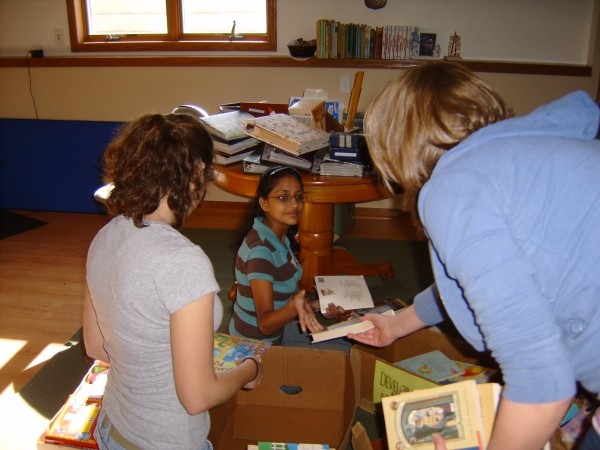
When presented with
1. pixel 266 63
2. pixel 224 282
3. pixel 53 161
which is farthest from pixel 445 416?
pixel 53 161

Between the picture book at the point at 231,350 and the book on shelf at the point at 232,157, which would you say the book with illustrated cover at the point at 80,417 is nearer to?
the picture book at the point at 231,350

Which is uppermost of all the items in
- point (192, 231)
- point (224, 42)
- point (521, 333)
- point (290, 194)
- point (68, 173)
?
point (224, 42)

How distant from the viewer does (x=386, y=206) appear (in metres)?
3.98

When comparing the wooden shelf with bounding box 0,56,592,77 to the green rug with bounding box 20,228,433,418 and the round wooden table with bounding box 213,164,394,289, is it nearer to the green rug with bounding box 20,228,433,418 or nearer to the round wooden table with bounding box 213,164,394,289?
the green rug with bounding box 20,228,433,418

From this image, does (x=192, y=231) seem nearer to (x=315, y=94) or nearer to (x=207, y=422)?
(x=315, y=94)

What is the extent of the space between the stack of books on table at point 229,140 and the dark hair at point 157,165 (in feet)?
3.63

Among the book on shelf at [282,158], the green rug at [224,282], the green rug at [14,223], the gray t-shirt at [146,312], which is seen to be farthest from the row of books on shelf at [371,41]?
the gray t-shirt at [146,312]

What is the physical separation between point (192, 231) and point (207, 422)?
261cm

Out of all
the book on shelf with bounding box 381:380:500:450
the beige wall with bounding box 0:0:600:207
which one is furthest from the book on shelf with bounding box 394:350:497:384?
the beige wall with bounding box 0:0:600:207

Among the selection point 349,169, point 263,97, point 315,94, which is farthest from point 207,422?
point 263,97

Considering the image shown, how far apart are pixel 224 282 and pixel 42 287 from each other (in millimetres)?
969

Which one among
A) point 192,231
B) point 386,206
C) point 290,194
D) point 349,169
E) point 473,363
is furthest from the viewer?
point 386,206

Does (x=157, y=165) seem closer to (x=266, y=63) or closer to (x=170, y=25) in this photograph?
(x=266, y=63)

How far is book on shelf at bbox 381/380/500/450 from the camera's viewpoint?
2.98 feet
